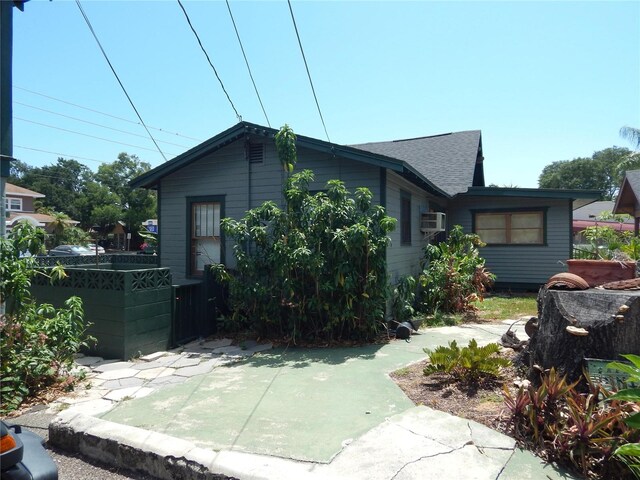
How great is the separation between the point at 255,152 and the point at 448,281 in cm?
467

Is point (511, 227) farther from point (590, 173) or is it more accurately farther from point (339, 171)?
point (590, 173)

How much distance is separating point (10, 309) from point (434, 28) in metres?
7.07

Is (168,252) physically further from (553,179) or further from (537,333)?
(553,179)

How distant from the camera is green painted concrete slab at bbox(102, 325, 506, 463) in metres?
3.22

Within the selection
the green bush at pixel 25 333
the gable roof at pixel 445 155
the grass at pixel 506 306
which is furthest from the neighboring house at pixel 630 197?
the green bush at pixel 25 333

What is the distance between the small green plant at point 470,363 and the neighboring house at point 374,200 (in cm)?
304

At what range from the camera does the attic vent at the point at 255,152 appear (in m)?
8.09

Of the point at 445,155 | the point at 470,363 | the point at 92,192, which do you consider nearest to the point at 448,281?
the point at 470,363

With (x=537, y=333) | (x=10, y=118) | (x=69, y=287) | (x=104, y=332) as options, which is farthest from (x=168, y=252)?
(x=537, y=333)

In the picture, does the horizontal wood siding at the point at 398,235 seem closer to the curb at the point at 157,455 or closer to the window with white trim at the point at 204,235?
the window with white trim at the point at 204,235

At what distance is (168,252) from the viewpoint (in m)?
9.02

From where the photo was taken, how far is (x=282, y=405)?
3.96 meters

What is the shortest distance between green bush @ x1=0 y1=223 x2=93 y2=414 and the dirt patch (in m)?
3.68

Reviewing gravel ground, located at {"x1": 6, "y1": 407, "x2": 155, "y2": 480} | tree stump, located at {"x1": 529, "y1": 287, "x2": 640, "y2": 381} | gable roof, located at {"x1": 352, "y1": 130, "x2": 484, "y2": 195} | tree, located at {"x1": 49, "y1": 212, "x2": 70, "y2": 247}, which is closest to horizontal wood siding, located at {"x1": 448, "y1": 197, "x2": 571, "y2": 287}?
gable roof, located at {"x1": 352, "y1": 130, "x2": 484, "y2": 195}
